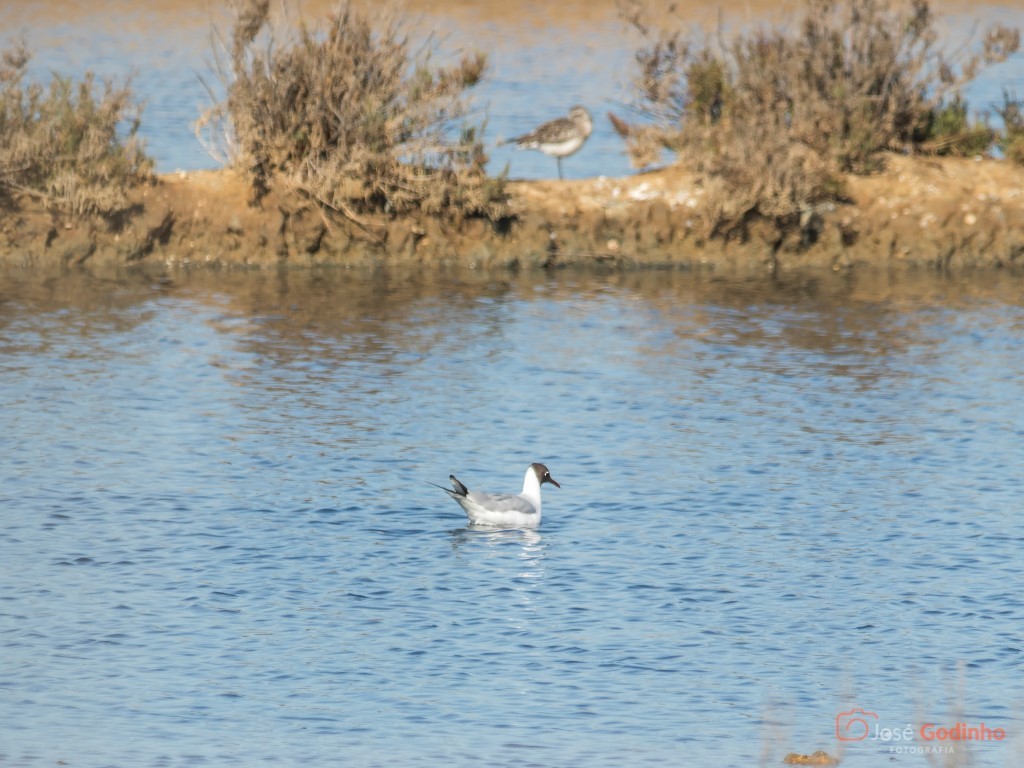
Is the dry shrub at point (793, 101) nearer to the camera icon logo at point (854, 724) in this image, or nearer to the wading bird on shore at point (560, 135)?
the wading bird on shore at point (560, 135)

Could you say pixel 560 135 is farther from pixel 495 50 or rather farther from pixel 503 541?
pixel 495 50

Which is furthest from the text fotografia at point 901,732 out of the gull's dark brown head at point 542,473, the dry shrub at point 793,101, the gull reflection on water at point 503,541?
the dry shrub at point 793,101

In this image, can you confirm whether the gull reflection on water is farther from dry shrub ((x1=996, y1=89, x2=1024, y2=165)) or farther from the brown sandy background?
dry shrub ((x1=996, y1=89, x2=1024, y2=165))

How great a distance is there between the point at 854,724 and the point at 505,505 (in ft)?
15.1

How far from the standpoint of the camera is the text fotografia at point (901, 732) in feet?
32.9

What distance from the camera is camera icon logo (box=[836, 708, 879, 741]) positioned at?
33.3 ft

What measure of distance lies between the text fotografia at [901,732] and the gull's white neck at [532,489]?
15.2 ft

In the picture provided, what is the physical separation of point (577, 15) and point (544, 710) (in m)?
39.0

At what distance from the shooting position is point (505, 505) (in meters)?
14.4

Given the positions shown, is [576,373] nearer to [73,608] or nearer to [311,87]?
[311,87]

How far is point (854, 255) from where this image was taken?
2595 centimetres

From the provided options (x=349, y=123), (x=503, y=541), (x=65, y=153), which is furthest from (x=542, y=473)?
(x=65, y=153)

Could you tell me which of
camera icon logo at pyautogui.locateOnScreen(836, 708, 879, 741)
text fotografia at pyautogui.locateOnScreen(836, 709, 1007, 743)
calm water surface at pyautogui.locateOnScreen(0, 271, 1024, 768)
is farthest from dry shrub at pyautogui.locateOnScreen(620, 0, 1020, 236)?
text fotografia at pyautogui.locateOnScreen(836, 709, 1007, 743)

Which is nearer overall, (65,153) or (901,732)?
(901,732)
